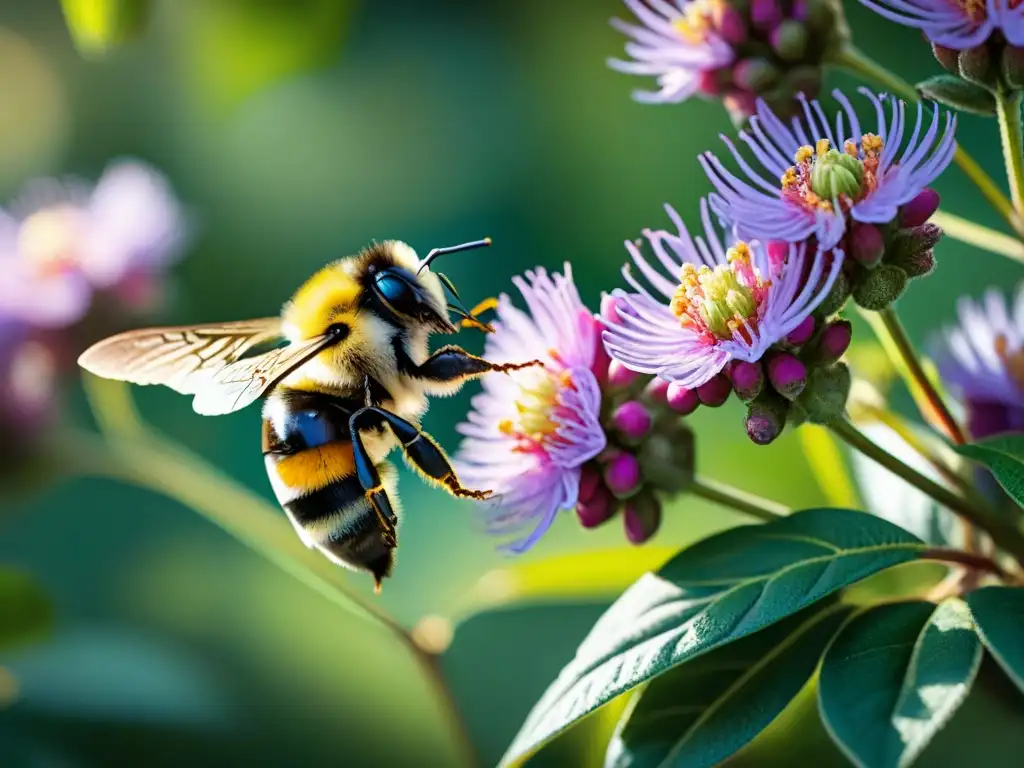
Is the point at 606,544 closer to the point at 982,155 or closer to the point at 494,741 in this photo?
the point at 494,741

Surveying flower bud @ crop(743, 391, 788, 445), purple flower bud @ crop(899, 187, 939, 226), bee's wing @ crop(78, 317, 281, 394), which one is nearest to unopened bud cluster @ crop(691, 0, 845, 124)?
purple flower bud @ crop(899, 187, 939, 226)

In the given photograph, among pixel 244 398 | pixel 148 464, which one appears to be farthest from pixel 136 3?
pixel 148 464

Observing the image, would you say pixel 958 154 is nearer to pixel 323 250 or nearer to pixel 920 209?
pixel 920 209

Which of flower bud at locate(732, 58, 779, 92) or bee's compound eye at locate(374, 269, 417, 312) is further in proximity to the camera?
A: bee's compound eye at locate(374, 269, 417, 312)

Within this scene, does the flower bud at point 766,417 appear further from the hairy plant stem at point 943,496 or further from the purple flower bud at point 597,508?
the purple flower bud at point 597,508

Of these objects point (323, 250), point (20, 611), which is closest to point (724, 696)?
point (20, 611)

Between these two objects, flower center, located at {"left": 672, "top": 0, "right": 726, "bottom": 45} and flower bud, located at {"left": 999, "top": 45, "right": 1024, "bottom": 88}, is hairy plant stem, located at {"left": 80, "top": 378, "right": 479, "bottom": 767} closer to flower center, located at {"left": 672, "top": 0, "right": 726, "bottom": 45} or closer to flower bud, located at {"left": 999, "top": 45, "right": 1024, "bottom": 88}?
flower center, located at {"left": 672, "top": 0, "right": 726, "bottom": 45}
